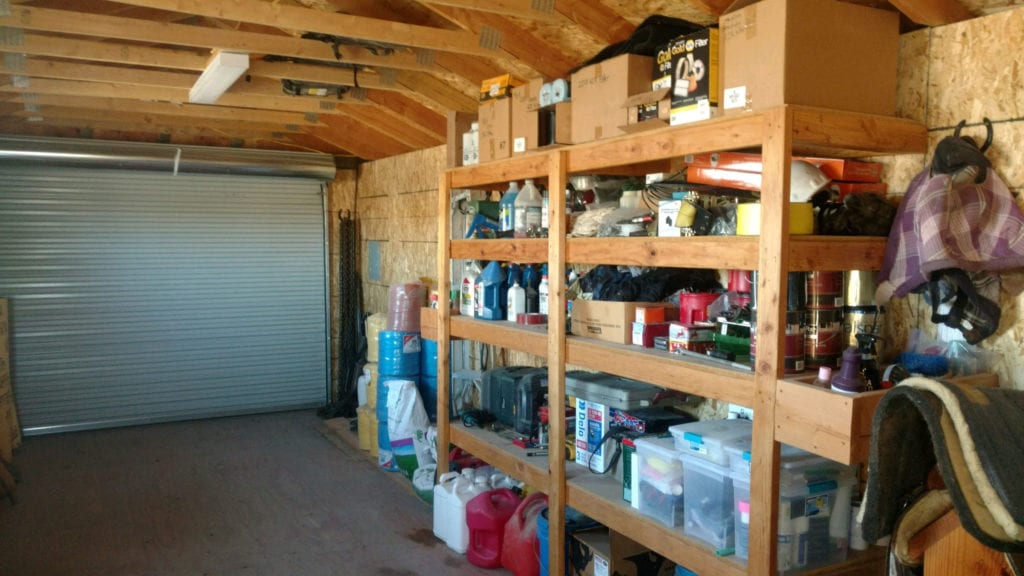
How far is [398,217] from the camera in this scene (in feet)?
21.1

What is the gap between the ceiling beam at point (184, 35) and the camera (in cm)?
343

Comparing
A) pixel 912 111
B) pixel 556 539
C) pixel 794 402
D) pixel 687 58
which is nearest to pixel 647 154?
pixel 687 58

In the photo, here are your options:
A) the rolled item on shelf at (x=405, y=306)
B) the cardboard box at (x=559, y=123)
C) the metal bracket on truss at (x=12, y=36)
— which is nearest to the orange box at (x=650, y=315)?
the cardboard box at (x=559, y=123)

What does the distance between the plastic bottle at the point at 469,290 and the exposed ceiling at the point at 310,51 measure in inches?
41.0

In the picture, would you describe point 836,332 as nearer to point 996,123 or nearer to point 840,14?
point 996,123

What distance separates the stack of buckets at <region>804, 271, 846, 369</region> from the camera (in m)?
2.29

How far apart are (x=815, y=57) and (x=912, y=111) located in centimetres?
47

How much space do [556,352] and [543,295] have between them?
58cm

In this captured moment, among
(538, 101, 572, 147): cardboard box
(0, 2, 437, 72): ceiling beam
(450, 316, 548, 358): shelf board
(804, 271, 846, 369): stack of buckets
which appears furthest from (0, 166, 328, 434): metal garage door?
(804, 271, 846, 369): stack of buckets

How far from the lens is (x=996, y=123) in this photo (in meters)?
2.16

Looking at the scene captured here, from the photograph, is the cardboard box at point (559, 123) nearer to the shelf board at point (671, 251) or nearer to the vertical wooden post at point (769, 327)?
the shelf board at point (671, 251)

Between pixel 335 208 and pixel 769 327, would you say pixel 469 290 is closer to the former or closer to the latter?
pixel 769 327

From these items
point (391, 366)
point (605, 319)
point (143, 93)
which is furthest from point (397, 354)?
point (605, 319)

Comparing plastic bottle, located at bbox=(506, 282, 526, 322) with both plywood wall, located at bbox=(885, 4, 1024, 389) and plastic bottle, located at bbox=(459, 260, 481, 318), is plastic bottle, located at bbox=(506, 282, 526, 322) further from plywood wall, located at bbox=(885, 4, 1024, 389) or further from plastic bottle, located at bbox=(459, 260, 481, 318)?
plywood wall, located at bbox=(885, 4, 1024, 389)
